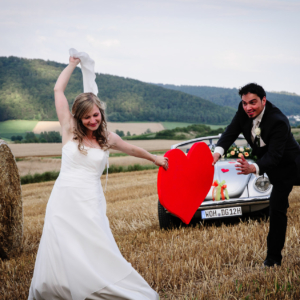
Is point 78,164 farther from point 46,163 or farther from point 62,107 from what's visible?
point 46,163

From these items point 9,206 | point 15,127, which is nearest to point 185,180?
point 9,206

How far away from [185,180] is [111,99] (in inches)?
2549

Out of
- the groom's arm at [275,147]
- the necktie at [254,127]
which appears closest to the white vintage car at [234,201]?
Answer: the necktie at [254,127]

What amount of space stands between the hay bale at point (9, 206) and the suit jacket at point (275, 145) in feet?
11.4

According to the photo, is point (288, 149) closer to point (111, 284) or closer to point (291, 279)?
point (291, 279)

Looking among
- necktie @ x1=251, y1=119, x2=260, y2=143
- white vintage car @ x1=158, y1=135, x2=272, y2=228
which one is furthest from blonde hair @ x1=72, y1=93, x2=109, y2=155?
white vintage car @ x1=158, y1=135, x2=272, y2=228

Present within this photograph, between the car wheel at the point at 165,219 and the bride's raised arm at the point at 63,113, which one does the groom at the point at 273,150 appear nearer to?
the bride's raised arm at the point at 63,113

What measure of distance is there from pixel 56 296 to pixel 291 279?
2.15 meters

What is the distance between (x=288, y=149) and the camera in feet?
12.1

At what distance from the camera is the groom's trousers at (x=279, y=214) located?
12.2 feet

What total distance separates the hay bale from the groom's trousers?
3626 millimetres

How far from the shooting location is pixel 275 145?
3508 mm

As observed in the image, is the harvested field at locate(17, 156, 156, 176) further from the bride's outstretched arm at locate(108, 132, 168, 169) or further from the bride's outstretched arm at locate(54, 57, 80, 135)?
the bride's outstretched arm at locate(54, 57, 80, 135)

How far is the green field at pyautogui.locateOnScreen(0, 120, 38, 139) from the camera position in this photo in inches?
2150
